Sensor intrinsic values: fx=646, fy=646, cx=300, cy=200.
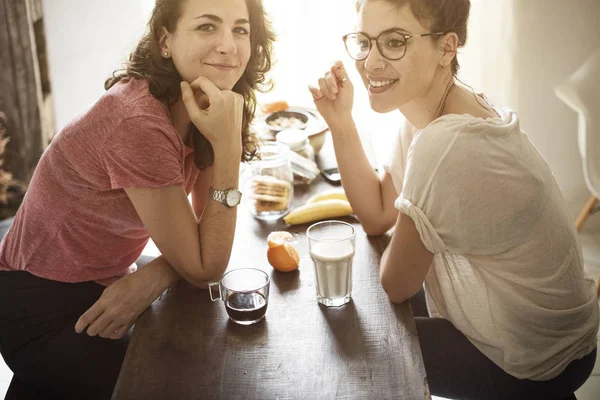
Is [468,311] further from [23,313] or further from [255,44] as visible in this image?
[23,313]

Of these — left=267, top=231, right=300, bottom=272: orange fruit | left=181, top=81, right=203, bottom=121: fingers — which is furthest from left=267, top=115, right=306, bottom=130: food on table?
left=267, top=231, right=300, bottom=272: orange fruit

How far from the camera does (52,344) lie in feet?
4.91

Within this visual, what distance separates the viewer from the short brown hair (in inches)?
55.4

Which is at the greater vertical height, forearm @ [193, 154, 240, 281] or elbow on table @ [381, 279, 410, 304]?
forearm @ [193, 154, 240, 281]

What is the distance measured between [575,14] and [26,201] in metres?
2.58

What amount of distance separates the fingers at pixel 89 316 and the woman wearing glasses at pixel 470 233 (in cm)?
63

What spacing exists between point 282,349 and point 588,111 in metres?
1.98

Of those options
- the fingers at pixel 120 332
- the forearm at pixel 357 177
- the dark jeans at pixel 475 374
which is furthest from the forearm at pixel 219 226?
the dark jeans at pixel 475 374

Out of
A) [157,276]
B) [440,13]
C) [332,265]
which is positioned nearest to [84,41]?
[157,276]

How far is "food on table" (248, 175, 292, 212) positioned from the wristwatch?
210 millimetres

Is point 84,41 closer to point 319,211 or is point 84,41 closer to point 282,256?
point 319,211

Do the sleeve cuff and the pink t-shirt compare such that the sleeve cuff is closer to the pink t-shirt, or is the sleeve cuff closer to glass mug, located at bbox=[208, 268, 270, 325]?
glass mug, located at bbox=[208, 268, 270, 325]

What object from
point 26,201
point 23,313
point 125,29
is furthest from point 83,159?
point 125,29

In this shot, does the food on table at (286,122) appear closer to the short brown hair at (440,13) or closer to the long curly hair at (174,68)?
the long curly hair at (174,68)
